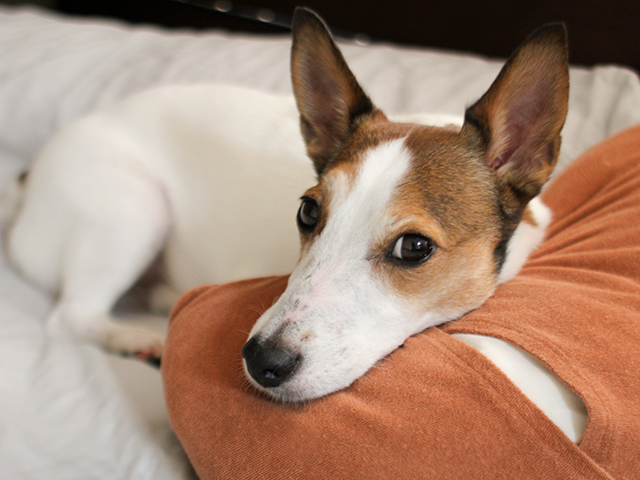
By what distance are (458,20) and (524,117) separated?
310 centimetres

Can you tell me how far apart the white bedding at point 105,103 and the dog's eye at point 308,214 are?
0.77m

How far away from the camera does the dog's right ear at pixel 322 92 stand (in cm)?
159

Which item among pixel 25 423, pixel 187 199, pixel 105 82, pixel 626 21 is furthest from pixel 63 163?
pixel 626 21

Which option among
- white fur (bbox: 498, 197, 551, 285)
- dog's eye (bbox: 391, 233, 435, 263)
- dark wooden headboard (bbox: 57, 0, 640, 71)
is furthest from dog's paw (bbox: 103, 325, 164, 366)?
dark wooden headboard (bbox: 57, 0, 640, 71)

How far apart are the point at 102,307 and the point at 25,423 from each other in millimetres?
663

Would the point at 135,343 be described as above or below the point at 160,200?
below

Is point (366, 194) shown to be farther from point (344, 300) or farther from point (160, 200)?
point (160, 200)

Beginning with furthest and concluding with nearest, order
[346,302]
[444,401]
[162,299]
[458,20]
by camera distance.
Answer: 1. [458,20]
2. [162,299]
3. [346,302]
4. [444,401]

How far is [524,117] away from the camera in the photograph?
1473 mm

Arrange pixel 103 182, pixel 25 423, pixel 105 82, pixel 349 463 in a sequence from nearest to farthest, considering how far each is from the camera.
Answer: pixel 349 463 < pixel 25 423 < pixel 103 182 < pixel 105 82

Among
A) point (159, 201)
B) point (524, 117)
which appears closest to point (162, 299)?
point (159, 201)

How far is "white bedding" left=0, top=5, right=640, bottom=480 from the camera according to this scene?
4.94 ft

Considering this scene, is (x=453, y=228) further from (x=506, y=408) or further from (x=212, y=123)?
(x=212, y=123)

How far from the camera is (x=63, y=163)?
2213 millimetres
